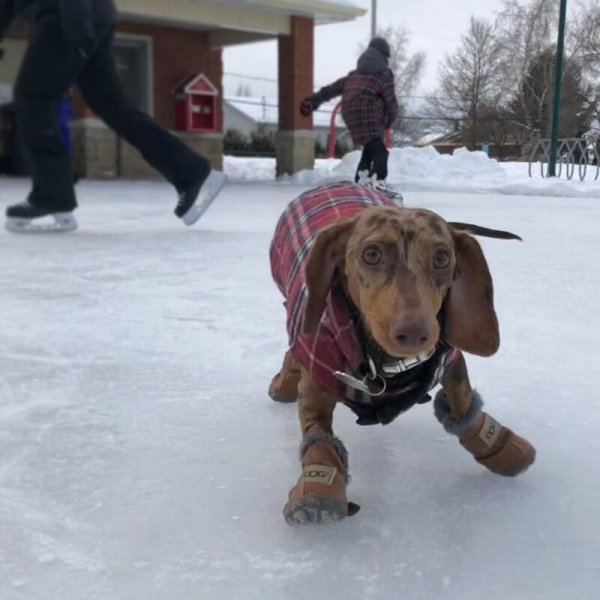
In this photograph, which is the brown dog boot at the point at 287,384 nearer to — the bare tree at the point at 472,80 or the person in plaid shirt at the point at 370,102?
the person in plaid shirt at the point at 370,102

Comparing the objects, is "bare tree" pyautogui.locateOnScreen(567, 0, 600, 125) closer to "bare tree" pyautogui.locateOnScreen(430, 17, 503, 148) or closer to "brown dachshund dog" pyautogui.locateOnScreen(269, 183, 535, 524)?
"bare tree" pyautogui.locateOnScreen(430, 17, 503, 148)

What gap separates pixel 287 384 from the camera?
5.35 ft

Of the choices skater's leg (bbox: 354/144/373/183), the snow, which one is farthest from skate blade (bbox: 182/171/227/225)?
skater's leg (bbox: 354/144/373/183)

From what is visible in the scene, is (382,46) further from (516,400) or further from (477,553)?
(477,553)

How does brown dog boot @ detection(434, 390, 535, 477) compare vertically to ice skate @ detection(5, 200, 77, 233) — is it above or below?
below

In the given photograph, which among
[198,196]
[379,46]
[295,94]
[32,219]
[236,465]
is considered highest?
[379,46]

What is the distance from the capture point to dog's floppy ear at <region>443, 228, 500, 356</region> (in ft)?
3.73

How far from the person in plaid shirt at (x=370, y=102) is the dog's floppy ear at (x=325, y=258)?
5295mm

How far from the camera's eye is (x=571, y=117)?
22.8 m

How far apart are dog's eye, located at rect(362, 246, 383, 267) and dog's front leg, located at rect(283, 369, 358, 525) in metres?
0.25

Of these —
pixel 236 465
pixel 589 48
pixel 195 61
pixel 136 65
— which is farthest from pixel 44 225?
pixel 589 48

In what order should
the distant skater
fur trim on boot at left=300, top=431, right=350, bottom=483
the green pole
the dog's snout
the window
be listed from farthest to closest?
the window → the green pole → the distant skater → fur trim on boot at left=300, top=431, right=350, bottom=483 → the dog's snout

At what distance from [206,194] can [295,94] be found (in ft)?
24.3

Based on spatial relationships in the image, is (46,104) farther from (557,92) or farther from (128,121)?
(557,92)
